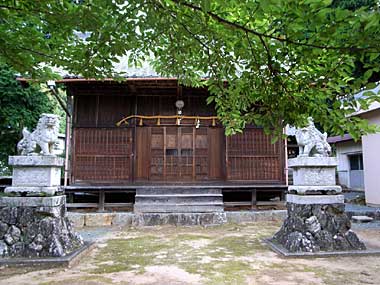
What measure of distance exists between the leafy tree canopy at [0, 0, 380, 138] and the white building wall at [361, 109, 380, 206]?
9342 mm

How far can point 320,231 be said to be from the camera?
5.06 m

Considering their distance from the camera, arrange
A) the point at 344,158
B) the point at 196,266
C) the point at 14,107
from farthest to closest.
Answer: the point at 344,158 < the point at 14,107 < the point at 196,266

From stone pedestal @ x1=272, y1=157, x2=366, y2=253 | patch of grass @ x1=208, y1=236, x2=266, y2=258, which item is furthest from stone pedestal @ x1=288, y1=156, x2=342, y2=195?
patch of grass @ x1=208, y1=236, x2=266, y2=258

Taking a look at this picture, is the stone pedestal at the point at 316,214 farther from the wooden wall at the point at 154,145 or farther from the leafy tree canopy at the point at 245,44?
the wooden wall at the point at 154,145

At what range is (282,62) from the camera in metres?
2.17

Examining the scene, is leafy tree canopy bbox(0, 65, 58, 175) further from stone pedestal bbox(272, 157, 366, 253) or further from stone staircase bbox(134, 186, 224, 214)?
stone pedestal bbox(272, 157, 366, 253)

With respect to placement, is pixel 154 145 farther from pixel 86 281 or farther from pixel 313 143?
pixel 86 281

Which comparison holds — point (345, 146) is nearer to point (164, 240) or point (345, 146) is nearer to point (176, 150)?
point (176, 150)

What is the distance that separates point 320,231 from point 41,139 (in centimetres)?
513

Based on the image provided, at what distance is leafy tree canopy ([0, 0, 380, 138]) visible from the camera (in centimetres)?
180

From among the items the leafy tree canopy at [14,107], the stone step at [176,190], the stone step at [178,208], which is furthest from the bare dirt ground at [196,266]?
the leafy tree canopy at [14,107]

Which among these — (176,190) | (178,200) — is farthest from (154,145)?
(178,200)

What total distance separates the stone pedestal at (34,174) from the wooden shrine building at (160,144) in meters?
3.73

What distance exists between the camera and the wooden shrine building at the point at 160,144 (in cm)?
907
